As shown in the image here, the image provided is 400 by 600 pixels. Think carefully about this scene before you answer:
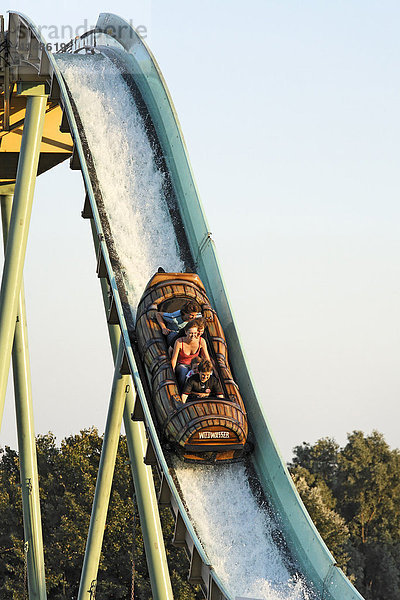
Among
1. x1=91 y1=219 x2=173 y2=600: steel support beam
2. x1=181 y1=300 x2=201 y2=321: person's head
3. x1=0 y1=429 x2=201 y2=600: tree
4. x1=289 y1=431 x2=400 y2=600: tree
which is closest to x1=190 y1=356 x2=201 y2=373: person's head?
x1=181 y1=300 x2=201 y2=321: person's head

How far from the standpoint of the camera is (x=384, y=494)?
39.7m

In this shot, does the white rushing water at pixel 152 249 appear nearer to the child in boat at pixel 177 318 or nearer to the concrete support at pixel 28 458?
the child in boat at pixel 177 318

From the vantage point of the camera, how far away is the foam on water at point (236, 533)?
26.8 feet

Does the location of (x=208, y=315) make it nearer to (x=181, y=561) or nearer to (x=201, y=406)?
(x=201, y=406)

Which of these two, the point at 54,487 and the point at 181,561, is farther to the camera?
the point at 54,487

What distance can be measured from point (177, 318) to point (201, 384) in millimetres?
1099

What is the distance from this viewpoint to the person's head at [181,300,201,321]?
1000cm

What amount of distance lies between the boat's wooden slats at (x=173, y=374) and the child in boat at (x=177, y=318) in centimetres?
7

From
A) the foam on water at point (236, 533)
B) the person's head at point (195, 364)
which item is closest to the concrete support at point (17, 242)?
the person's head at point (195, 364)

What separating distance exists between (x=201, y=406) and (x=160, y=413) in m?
0.40

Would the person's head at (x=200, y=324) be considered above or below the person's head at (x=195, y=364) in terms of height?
above

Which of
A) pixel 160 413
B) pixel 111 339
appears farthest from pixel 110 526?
pixel 160 413

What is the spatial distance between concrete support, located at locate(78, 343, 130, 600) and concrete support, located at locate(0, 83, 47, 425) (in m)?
1.37

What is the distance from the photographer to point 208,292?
11.2 metres
